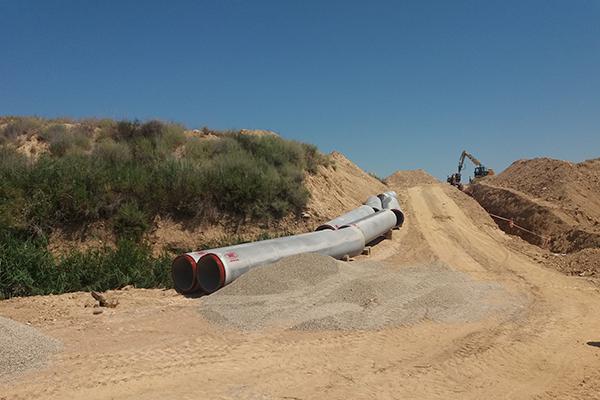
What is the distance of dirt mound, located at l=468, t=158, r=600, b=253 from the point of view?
18.5 metres

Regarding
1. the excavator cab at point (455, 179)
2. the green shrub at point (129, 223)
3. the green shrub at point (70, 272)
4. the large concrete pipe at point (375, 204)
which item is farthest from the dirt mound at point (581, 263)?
the excavator cab at point (455, 179)

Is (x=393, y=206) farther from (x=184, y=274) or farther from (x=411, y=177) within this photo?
(x=411, y=177)

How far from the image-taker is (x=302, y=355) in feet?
21.4

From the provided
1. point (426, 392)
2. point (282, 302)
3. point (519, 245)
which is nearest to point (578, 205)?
point (519, 245)

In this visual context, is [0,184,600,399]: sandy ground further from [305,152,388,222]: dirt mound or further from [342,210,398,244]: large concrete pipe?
[305,152,388,222]: dirt mound

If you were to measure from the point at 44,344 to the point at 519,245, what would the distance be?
1608cm

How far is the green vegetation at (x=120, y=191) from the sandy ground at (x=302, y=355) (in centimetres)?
166

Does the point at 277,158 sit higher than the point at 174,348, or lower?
higher

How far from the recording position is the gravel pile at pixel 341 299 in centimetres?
798

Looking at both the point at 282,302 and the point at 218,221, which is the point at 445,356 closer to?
the point at 282,302

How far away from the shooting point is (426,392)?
18.0 feet

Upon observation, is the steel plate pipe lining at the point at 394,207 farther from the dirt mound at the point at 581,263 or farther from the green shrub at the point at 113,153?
the green shrub at the point at 113,153

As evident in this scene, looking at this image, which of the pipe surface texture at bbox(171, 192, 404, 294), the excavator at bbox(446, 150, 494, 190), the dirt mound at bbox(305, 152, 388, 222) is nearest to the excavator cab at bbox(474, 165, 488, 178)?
the excavator at bbox(446, 150, 494, 190)

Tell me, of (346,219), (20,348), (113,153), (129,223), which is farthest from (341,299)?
(113,153)
